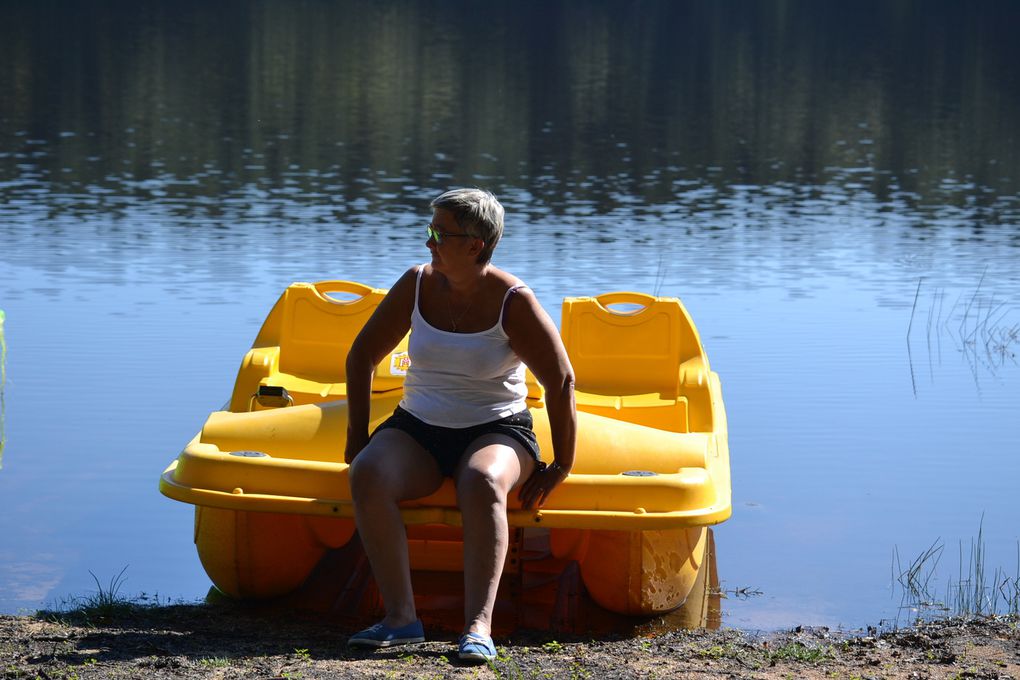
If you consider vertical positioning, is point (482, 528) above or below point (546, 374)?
below

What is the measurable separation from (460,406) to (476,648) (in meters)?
0.72

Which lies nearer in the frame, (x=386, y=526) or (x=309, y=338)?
(x=386, y=526)

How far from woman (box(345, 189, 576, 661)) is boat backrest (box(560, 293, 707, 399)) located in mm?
1834

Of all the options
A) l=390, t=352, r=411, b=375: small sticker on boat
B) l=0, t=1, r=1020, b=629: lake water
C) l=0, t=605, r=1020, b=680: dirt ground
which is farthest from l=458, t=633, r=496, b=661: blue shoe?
l=390, t=352, r=411, b=375: small sticker on boat

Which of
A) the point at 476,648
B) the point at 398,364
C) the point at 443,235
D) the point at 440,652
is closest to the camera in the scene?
the point at 476,648

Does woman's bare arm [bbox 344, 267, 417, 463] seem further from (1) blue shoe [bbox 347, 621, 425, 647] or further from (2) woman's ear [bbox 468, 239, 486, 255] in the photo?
(1) blue shoe [bbox 347, 621, 425, 647]

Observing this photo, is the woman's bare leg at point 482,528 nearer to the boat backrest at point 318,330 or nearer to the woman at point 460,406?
the woman at point 460,406

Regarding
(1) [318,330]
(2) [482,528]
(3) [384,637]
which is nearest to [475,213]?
(2) [482,528]

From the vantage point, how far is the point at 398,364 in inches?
224

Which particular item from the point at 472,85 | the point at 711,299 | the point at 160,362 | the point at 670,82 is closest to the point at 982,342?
the point at 711,299

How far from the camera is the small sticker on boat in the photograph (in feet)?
18.5

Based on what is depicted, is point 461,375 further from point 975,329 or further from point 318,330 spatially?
point 975,329

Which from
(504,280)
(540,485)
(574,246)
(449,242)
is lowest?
Result: (574,246)

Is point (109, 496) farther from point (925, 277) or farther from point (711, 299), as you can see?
point (925, 277)
